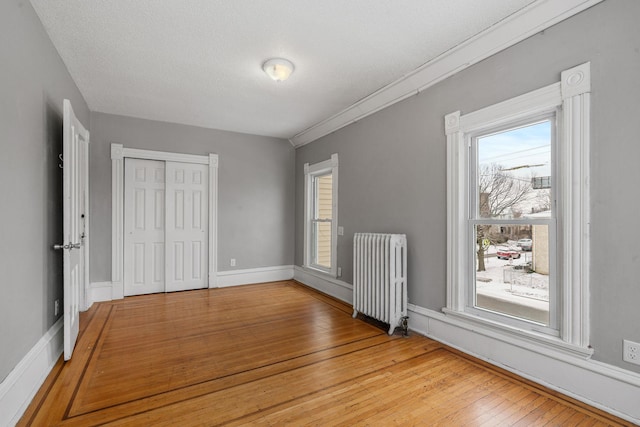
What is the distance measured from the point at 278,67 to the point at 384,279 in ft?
7.70

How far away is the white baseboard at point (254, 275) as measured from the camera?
5195mm

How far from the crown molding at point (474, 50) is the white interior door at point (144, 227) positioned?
311 centimetres

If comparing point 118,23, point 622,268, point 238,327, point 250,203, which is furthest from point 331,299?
point 118,23

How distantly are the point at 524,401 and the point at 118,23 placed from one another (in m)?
3.95

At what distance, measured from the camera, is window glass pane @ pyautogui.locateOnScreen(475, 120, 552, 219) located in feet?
7.55

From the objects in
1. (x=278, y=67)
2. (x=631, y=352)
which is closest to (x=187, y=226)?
(x=278, y=67)

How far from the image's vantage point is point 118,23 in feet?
7.80

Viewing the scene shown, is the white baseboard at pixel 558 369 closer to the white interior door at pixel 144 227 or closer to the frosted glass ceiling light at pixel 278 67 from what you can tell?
the frosted glass ceiling light at pixel 278 67

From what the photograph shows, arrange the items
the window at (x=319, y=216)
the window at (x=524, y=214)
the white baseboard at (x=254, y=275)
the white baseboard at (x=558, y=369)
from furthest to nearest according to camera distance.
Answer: the white baseboard at (x=254, y=275) < the window at (x=319, y=216) < the window at (x=524, y=214) < the white baseboard at (x=558, y=369)

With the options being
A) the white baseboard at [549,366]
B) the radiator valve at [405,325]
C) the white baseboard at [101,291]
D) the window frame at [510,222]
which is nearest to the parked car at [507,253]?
the window frame at [510,222]

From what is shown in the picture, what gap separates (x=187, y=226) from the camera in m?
4.96

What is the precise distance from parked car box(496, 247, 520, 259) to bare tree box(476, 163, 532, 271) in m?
0.10

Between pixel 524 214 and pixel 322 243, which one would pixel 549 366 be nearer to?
pixel 524 214

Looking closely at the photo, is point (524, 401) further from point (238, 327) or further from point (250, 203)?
point (250, 203)
